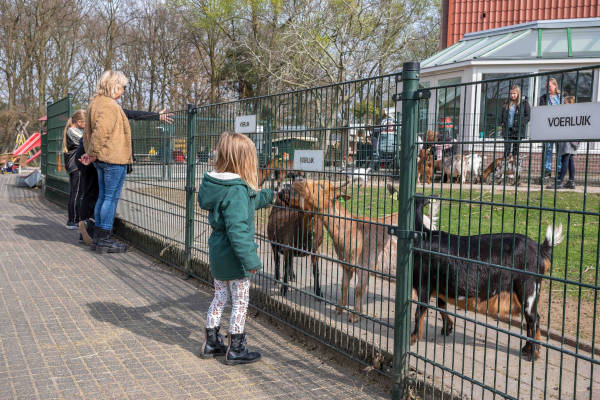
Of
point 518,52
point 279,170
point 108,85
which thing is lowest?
point 279,170

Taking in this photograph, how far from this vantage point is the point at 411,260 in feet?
11.7

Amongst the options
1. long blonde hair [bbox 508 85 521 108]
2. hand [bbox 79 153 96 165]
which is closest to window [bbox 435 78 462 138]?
long blonde hair [bbox 508 85 521 108]

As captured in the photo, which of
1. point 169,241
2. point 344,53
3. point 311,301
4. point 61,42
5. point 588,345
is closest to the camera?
point 588,345

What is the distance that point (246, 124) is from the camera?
5.31 meters

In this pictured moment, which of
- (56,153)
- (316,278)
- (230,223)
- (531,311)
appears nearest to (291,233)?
(316,278)

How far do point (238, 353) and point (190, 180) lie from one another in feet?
9.31

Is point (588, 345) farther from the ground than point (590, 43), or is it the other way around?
point (590, 43)

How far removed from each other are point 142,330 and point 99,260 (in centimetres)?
307

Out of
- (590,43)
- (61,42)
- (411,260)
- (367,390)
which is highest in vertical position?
(61,42)

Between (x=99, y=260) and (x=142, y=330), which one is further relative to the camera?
(x=99, y=260)

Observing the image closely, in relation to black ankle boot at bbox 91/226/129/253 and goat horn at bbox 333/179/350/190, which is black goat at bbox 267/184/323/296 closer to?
goat horn at bbox 333/179/350/190

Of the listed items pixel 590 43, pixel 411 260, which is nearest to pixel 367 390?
pixel 411 260

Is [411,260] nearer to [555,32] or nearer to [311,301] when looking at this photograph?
[311,301]

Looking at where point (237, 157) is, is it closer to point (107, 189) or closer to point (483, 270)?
point (483, 270)
